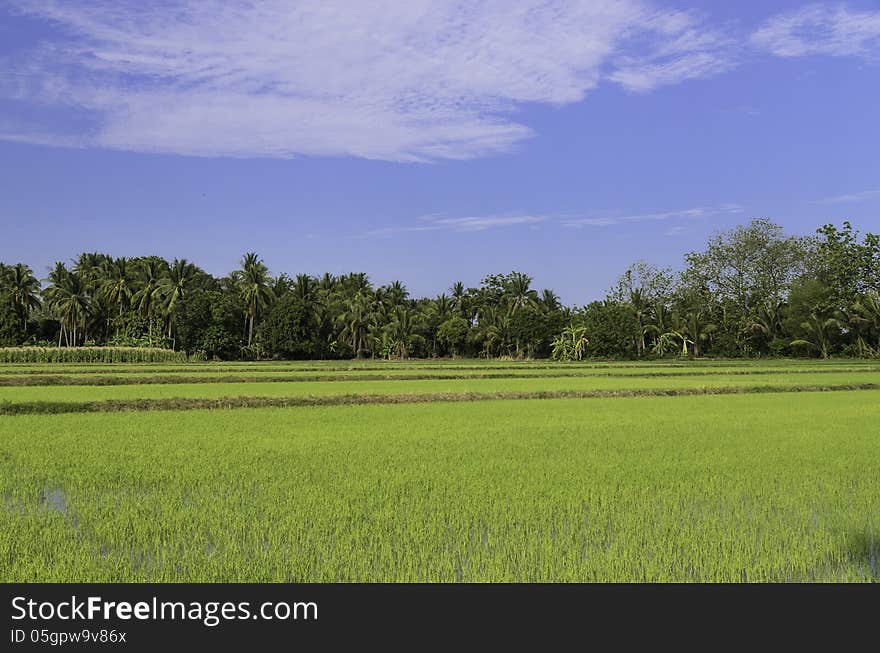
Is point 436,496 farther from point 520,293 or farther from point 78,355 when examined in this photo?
point 520,293

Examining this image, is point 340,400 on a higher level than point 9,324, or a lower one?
lower

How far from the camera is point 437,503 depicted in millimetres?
6125

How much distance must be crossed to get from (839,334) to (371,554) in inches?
1836

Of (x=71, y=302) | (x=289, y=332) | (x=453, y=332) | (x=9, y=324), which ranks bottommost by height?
(x=289, y=332)

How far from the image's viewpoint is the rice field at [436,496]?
4.50m

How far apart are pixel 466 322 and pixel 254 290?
622 inches

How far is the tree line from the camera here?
44.8 metres

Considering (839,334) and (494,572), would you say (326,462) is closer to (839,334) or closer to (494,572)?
(494,572)

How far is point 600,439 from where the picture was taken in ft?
34.8

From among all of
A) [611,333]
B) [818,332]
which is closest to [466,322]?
[611,333]

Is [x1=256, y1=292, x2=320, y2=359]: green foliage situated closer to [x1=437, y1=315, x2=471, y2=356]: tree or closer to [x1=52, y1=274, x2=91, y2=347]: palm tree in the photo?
[x1=437, y1=315, x2=471, y2=356]: tree

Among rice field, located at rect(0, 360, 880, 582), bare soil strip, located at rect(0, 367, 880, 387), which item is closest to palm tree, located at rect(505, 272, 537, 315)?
bare soil strip, located at rect(0, 367, 880, 387)

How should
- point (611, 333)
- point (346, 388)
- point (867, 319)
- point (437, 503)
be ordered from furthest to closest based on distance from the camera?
1. point (611, 333)
2. point (867, 319)
3. point (346, 388)
4. point (437, 503)
